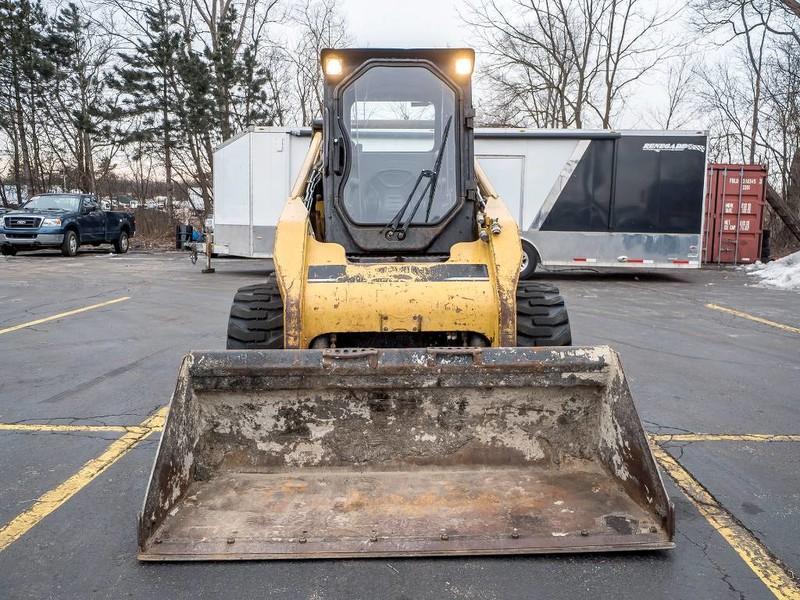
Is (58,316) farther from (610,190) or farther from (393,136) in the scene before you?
(610,190)

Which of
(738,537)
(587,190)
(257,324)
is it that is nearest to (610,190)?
(587,190)

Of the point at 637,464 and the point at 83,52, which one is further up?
the point at 83,52

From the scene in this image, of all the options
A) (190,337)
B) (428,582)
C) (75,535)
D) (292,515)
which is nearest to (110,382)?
(190,337)

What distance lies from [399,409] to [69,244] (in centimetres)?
2010

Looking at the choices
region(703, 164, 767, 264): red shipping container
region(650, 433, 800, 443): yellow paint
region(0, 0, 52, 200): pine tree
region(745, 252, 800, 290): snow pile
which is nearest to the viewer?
region(650, 433, 800, 443): yellow paint

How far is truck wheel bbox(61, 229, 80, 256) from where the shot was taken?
66.2 ft

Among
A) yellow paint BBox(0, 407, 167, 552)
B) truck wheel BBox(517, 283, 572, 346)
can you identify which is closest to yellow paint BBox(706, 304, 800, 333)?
truck wheel BBox(517, 283, 572, 346)

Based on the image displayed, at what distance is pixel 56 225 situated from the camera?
65.2 ft

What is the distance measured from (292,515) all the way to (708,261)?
1851 cm

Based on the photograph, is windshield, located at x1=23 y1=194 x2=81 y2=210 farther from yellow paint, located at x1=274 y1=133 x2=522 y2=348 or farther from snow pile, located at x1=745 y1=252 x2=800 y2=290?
snow pile, located at x1=745 y1=252 x2=800 y2=290

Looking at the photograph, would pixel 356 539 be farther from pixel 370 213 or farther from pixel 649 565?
pixel 370 213

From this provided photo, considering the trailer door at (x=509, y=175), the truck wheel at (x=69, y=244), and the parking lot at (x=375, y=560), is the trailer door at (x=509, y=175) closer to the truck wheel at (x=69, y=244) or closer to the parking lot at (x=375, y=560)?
the parking lot at (x=375, y=560)

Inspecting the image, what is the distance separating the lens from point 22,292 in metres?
11.8

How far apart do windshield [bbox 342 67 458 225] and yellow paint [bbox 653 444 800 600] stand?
2424 millimetres
